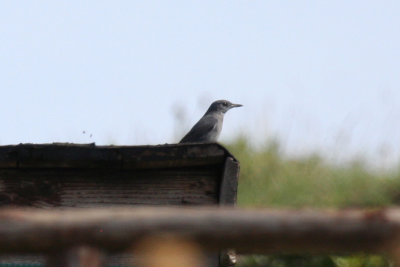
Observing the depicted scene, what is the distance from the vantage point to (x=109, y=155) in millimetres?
4125

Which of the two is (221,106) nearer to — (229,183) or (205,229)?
(229,183)

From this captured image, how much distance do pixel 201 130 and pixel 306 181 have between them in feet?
5.34

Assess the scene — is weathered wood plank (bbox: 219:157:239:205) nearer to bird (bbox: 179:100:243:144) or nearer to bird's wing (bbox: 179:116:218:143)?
bird (bbox: 179:100:243:144)

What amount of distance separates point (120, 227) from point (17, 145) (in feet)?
8.03

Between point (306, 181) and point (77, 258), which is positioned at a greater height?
point (77, 258)

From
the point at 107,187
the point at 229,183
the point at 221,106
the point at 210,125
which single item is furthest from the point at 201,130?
the point at 229,183

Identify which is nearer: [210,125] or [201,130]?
[201,130]

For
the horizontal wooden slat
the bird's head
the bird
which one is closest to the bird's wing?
the bird

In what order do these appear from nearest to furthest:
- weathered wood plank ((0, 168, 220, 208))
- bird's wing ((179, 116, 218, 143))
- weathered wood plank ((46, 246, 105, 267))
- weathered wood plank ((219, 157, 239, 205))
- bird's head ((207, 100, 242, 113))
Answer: weathered wood plank ((46, 246, 105, 267)), weathered wood plank ((219, 157, 239, 205)), weathered wood plank ((0, 168, 220, 208)), bird's wing ((179, 116, 218, 143)), bird's head ((207, 100, 242, 113))

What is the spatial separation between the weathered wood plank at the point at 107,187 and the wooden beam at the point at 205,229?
2.41 metres

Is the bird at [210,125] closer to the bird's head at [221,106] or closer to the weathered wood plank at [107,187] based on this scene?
the bird's head at [221,106]

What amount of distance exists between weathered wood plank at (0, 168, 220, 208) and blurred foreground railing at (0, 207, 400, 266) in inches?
94.7

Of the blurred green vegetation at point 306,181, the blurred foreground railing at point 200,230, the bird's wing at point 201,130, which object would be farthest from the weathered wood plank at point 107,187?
the bird's wing at point 201,130

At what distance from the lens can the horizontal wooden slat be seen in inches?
162
